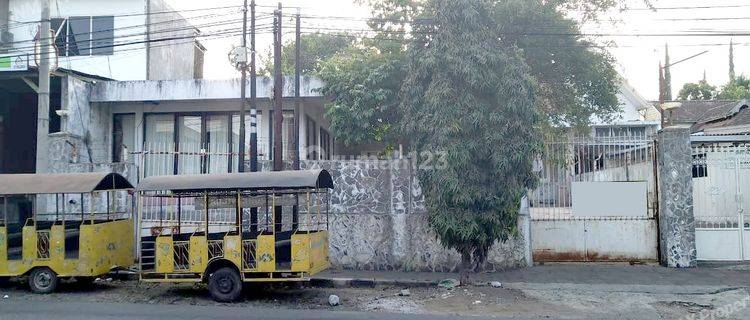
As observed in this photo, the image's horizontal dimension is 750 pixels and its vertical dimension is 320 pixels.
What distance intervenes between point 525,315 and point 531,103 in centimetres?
343

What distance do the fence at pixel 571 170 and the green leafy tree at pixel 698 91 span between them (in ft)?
97.6

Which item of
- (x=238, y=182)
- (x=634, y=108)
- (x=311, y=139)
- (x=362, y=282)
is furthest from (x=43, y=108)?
(x=634, y=108)

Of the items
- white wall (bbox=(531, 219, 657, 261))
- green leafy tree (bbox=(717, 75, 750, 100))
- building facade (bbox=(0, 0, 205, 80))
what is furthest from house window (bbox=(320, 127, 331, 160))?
→ green leafy tree (bbox=(717, 75, 750, 100))

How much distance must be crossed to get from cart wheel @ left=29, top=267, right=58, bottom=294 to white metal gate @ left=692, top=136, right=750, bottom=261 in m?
12.5

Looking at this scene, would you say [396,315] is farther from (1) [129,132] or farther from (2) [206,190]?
(1) [129,132]

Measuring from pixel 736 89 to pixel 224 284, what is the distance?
3547 centimetres

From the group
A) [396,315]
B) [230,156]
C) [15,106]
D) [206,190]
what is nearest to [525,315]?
[396,315]

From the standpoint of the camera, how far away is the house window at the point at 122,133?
16219 mm

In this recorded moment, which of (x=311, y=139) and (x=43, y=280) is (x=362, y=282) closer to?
(x=43, y=280)

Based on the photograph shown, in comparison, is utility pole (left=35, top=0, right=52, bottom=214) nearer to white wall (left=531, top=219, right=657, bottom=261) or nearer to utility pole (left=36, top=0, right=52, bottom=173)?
utility pole (left=36, top=0, right=52, bottom=173)

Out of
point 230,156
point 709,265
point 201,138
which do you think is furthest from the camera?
point 201,138

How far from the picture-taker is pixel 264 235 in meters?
8.78

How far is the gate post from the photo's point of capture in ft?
36.4

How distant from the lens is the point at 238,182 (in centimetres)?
872
